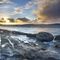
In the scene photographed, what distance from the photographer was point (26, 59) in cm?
303

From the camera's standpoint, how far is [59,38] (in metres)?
7.50

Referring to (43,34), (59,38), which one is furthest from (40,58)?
(59,38)

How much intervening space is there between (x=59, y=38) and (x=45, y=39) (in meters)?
2.14

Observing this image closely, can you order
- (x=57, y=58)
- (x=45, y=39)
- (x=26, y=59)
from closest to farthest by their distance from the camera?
(x=26, y=59) < (x=57, y=58) < (x=45, y=39)

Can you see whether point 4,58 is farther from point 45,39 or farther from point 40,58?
point 45,39

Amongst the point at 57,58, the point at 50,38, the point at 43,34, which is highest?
the point at 43,34

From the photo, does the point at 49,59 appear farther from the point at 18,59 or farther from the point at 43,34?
the point at 43,34

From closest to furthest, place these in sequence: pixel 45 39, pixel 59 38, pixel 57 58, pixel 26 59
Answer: pixel 26 59
pixel 57 58
pixel 45 39
pixel 59 38

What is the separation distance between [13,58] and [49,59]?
1797 millimetres

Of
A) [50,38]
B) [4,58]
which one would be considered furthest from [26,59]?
[50,38]

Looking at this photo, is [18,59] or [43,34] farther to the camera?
[43,34]

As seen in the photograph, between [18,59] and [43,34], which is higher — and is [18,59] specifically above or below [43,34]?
below

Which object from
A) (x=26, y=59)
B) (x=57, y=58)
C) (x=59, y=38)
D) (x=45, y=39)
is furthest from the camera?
(x=59, y=38)

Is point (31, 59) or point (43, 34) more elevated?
point (43, 34)
